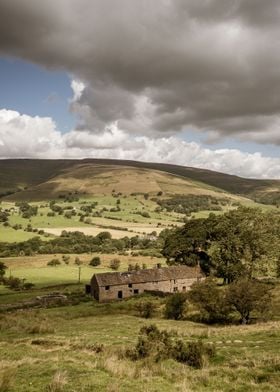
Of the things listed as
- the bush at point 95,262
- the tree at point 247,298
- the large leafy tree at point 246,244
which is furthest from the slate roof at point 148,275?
the tree at point 247,298

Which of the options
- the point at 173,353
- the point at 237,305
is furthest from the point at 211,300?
the point at 173,353

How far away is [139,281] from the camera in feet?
241

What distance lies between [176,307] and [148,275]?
102ft

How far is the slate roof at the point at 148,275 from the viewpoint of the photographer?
70.2m

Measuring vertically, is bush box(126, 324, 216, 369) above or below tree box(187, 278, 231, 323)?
above

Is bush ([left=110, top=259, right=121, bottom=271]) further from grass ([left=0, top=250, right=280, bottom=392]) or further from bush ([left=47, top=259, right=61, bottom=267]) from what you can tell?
grass ([left=0, top=250, right=280, bottom=392])

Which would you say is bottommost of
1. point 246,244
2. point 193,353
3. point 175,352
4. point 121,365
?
point 175,352

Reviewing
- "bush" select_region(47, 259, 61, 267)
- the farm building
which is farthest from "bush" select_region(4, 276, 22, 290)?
"bush" select_region(47, 259, 61, 267)

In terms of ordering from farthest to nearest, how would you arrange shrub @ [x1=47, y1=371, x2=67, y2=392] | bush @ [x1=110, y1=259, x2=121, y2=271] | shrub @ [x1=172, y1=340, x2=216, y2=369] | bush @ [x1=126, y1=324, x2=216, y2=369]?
1. bush @ [x1=110, y1=259, x2=121, y2=271]
2. bush @ [x1=126, y1=324, x2=216, y2=369]
3. shrub @ [x1=172, y1=340, x2=216, y2=369]
4. shrub @ [x1=47, y1=371, x2=67, y2=392]

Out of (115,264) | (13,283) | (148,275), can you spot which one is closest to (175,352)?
(148,275)

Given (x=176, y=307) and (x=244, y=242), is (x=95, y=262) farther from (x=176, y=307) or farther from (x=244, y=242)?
(x=176, y=307)

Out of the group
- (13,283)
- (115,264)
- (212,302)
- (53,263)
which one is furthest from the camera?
(53,263)

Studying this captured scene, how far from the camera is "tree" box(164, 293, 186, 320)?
44438 mm

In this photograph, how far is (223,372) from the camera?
16781 mm
